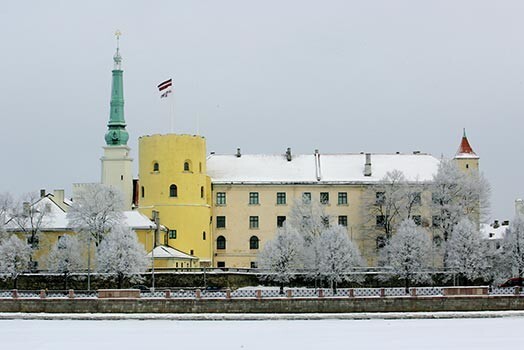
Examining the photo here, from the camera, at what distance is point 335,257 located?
258 feet

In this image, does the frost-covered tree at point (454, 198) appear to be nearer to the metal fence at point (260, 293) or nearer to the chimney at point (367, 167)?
the chimney at point (367, 167)

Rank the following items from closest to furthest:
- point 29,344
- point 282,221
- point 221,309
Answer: point 29,344, point 221,309, point 282,221

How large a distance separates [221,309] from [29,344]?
58.2 ft

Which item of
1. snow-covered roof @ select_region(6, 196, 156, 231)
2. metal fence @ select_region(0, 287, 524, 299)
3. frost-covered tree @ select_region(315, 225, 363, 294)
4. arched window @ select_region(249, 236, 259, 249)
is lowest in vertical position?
metal fence @ select_region(0, 287, 524, 299)

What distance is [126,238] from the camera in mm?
77438

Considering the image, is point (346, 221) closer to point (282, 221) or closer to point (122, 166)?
point (282, 221)

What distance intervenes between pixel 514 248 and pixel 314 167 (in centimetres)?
2419

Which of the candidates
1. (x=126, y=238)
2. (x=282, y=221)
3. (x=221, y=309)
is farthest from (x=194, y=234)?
(x=221, y=309)

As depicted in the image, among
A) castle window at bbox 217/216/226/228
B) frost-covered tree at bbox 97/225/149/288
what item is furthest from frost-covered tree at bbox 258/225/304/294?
castle window at bbox 217/216/226/228

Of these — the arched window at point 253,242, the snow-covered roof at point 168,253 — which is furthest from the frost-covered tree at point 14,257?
the arched window at point 253,242

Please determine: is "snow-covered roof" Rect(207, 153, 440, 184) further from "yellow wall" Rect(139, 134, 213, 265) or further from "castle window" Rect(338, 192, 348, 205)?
"yellow wall" Rect(139, 134, 213, 265)

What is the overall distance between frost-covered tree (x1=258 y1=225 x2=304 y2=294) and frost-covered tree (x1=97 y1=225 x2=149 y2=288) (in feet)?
28.9

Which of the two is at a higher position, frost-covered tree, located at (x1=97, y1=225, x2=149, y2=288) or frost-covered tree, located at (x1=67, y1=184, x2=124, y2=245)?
frost-covered tree, located at (x1=67, y1=184, x2=124, y2=245)

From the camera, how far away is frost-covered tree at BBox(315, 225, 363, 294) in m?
78.5
